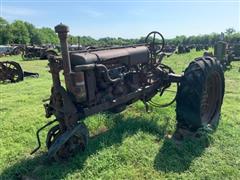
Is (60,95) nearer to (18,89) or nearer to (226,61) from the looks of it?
(18,89)

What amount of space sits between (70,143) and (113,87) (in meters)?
1.19

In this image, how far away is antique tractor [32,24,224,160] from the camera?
143 inches

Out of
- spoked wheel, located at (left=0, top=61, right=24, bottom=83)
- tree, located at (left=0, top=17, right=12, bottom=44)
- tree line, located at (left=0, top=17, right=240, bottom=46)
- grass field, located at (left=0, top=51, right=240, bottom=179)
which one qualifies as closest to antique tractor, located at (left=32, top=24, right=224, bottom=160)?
grass field, located at (left=0, top=51, right=240, bottom=179)

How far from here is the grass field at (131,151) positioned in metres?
3.52

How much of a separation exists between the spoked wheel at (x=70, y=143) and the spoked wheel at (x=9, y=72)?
8245mm

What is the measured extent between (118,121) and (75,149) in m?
1.55

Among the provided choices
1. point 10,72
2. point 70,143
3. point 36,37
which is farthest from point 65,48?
point 36,37

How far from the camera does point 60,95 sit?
12.1 feet

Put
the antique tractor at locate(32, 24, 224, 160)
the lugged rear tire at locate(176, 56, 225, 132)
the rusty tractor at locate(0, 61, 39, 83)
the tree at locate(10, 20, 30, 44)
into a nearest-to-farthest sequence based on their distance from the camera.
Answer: the antique tractor at locate(32, 24, 224, 160) < the lugged rear tire at locate(176, 56, 225, 132) < the rusty tractor at locate(0, 61, 39, 83) < the tree at locate(10, 20, 30, 44)

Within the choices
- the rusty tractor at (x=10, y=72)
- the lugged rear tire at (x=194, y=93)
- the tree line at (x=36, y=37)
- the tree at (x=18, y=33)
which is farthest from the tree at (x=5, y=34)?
the lugged rear tire at (x=194, y=93)

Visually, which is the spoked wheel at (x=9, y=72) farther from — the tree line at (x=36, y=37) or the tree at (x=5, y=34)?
the tree at (x=5, y=34)

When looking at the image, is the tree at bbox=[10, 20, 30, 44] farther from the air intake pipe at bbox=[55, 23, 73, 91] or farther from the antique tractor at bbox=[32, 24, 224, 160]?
the air intake pipe at bbox=[55, 23, 73, 91]

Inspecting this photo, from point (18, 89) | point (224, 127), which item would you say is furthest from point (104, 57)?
point (18, 89)

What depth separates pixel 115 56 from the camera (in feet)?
14.4
